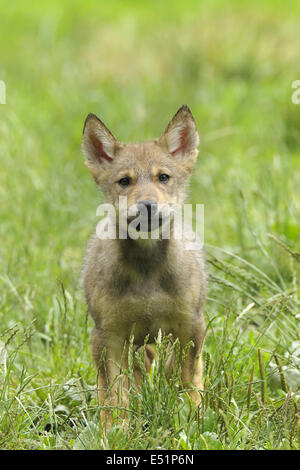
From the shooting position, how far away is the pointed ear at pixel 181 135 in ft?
16.3

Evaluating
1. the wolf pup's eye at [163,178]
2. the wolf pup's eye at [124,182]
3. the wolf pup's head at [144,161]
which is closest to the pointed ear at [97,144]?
the wolf pup's head at [144,161]

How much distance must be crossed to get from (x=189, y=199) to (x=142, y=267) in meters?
2.84

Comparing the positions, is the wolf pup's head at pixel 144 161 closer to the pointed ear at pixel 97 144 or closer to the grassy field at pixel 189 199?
the pointed ear at pixel 97 144

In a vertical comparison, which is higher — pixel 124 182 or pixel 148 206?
pixel 124 182

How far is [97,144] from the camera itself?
507cm

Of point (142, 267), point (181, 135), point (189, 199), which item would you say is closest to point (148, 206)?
point (142, 267)

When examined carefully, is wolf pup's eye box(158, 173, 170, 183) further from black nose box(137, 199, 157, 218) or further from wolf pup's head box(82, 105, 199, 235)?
black nose box(137, 199, 157, 218)

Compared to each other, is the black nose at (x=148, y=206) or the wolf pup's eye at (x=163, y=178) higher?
the wolf pup's eye at (x=163, y=178)

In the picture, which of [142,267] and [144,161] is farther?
[144,161]

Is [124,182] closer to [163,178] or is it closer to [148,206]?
[163,178]

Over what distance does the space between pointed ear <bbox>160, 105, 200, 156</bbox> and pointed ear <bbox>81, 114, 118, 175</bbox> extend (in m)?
0.33

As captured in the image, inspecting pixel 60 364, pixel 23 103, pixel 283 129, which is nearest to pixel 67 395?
pixel 60 364

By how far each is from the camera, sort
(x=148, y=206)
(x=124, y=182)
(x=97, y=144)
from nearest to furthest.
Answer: (x=148, y=206) → (x=124, y=182) → (x=97, y=144)

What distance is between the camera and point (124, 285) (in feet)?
15.2
